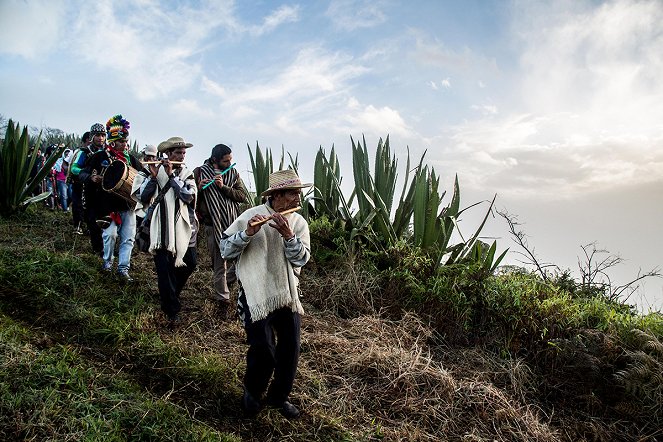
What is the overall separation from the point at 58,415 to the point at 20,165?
247 inches

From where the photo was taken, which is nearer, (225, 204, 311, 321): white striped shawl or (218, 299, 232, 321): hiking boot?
(225, 204, 311, 321): white striped shawl

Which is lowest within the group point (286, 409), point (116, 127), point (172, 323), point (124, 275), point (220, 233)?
point (286, 409)

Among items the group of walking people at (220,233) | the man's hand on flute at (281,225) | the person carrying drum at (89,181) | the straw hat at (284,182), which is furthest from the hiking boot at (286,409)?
the person carrying drum at (89,181)

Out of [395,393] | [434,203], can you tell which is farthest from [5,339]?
[434,203]

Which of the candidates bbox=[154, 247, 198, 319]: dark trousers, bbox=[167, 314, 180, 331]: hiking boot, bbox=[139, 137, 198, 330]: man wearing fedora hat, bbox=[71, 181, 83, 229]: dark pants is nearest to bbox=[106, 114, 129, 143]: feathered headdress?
bbox=[139, 137, 198, 330]: man wearing fedora hat

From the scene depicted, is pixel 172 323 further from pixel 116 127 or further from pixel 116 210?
pixel 116 127

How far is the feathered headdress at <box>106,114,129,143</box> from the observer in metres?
5.59

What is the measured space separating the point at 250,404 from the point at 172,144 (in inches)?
93.8

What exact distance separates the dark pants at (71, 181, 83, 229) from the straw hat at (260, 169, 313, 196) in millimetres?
4961

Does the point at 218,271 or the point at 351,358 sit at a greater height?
the point at 218,271

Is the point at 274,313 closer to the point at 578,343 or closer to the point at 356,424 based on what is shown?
the point at 356,424

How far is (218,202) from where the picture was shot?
5027 millimetres

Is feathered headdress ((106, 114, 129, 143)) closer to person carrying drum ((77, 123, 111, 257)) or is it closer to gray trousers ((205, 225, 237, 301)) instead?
person carrying drum ((77, 123, 111, 257))

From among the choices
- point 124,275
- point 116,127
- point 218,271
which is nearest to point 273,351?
point 218,271
